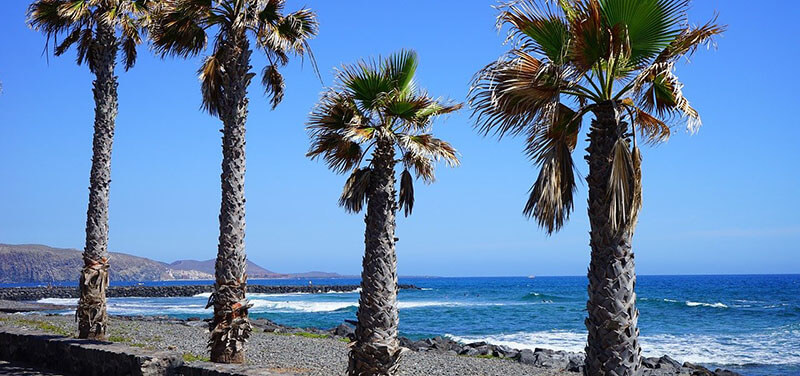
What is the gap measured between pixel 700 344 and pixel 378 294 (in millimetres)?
24759

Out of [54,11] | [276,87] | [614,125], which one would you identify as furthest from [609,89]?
[54,11]

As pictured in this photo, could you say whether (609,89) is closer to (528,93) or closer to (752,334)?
(528,93)

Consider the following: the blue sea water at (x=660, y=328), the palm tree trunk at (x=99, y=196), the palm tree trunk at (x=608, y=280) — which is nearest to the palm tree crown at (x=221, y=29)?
the palm tree trunk at (x=99, y=196)

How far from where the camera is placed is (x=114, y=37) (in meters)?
14.3

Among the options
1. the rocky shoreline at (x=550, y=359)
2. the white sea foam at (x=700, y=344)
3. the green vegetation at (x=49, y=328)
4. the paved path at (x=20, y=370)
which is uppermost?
the green vegetation at (x=49, y=328)

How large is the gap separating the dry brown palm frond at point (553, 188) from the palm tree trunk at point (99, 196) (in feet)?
30.9

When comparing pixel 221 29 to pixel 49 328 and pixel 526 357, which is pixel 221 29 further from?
pixel 526 357

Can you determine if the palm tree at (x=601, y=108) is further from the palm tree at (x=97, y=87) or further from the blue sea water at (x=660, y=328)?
the blue sea water at (x=660, y=328)

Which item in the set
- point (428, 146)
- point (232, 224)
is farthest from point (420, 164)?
point (232, 224)

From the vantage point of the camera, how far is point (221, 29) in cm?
1138

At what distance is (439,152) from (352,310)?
136 ft

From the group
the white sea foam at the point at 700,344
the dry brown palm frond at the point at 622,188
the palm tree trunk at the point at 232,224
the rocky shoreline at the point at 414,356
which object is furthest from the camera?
the white sea foam at the point at 700,344

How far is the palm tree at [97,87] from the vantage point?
13438 mm

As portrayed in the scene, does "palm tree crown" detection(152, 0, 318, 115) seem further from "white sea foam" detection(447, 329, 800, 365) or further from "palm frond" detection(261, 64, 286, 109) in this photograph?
"white sea foam" detection(447, 329, 800, 365)
